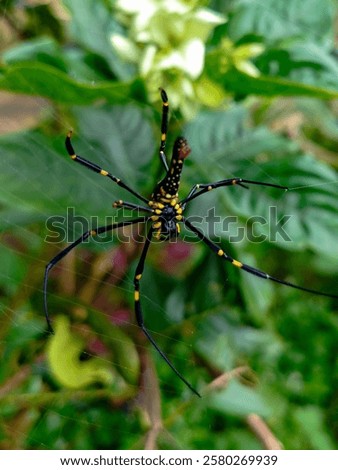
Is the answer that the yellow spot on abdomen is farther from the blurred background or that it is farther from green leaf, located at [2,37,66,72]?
green leaf, located at [2,37,66,72]

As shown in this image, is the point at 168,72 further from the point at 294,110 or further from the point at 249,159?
the point at 294,110

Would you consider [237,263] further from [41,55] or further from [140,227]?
[41,55]

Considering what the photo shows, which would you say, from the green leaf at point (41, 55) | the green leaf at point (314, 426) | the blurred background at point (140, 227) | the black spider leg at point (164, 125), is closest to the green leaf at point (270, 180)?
the blurred background at point (140, 227)

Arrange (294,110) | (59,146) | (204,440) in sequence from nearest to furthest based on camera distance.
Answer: (59,146)
(204,440)
(294,110)

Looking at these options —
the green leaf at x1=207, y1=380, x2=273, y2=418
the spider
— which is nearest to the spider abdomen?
the spider

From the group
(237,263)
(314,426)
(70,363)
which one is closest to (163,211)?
(237,263)

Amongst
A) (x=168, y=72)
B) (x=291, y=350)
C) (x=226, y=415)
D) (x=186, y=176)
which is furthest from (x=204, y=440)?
(x=168, y=72)

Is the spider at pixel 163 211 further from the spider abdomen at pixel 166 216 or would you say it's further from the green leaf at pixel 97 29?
the green leaf at pixel 97 29
